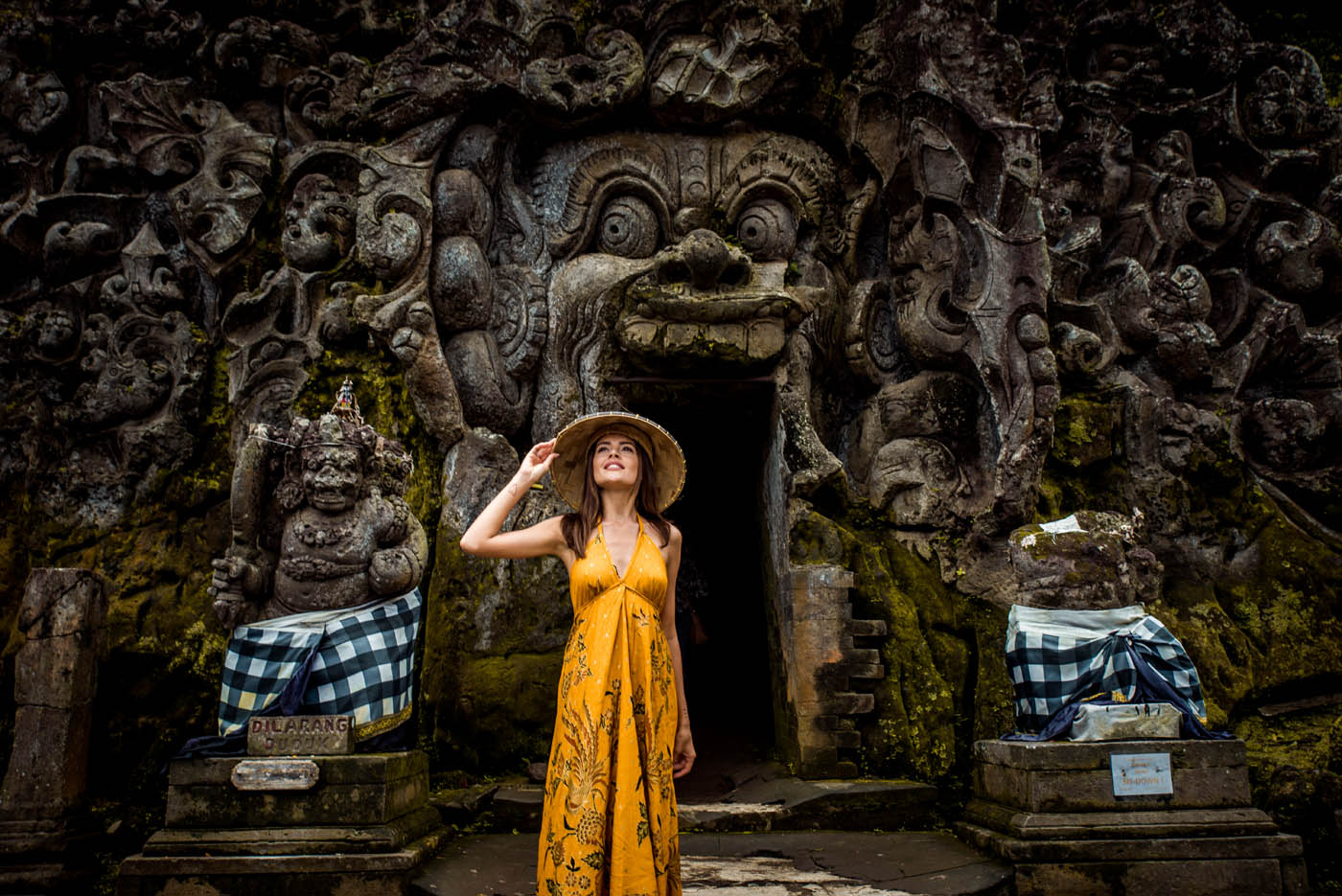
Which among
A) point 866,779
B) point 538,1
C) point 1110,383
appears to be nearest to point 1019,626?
point 866,779

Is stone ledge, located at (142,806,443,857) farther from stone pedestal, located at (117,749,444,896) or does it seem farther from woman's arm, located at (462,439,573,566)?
woman's arm, located at (462,439,573,566)

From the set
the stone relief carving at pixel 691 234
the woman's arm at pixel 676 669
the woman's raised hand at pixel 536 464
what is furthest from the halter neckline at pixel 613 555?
the stone relief carving at pixel 691 234

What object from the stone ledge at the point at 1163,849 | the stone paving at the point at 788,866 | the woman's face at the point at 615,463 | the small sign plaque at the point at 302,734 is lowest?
the stone paving at the point at 788,866

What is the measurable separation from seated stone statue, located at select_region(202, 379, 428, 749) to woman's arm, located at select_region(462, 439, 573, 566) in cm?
115

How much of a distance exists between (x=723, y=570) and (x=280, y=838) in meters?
5.67

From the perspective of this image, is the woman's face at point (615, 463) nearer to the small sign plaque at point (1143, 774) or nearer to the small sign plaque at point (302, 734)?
the small sign plaque at point (302, 734)

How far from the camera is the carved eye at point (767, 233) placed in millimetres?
6680

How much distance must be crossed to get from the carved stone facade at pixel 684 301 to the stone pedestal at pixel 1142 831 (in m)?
1.44

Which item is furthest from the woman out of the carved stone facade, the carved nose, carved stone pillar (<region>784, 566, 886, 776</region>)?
the carved nose

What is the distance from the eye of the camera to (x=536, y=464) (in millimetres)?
3363

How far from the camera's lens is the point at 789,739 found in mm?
5691

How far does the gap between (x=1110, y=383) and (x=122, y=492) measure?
22.9 feet

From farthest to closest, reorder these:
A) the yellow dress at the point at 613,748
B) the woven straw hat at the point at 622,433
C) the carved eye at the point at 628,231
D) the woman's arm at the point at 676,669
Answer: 1. the carved eye at the point at 628,231
2. the woven straw hat at the point at 622,433
3. the woman's arm at the point at 676,669
4. the yellow dress at the point at 613,748

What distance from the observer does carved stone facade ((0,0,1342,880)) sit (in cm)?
593
